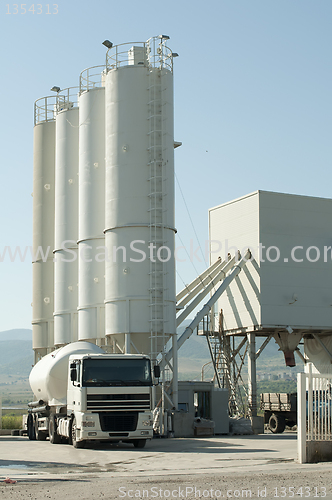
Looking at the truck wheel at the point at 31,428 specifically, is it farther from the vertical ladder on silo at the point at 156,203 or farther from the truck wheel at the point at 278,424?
the truck wheel at the point at 278,424

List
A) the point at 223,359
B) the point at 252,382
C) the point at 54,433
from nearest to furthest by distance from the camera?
1. the point at 54,433
2. the point at 252,382
3. the point at 223,359

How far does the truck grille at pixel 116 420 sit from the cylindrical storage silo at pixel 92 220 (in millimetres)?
12669

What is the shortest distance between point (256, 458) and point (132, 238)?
15.1 meters

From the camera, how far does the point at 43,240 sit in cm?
4297

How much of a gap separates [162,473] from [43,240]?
29029 millimetres

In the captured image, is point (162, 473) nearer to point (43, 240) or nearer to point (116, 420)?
point (116, 420)

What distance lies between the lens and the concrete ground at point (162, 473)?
40.3 ft

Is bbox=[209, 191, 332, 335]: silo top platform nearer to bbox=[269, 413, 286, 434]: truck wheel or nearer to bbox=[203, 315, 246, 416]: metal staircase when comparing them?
bbox=[203, 315, 246, 416]: metal staircase

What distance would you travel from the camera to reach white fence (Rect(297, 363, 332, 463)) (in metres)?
17.1

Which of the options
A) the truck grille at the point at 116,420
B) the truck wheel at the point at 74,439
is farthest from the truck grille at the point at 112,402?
the truck wheel at the point at 74,439

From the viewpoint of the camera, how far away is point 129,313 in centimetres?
3164

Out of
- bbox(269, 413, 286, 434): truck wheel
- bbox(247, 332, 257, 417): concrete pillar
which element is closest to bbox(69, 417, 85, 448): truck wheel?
bbox(269, 413, 286, 434): truck wheel

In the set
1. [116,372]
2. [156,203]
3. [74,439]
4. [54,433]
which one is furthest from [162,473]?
[156,203]

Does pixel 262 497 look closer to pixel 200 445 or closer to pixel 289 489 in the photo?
pixel 289 489
